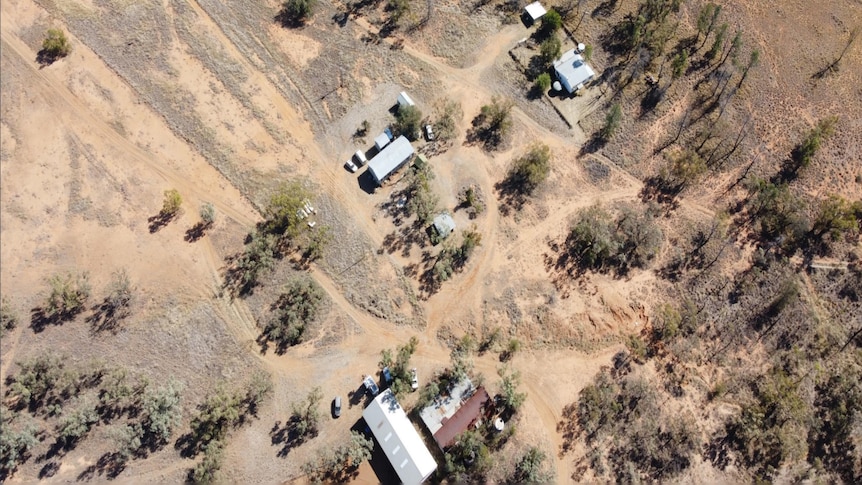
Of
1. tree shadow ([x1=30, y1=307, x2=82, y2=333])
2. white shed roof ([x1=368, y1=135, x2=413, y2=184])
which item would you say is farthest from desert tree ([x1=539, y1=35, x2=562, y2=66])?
tree shadow ([x1=30, y1=307, x2=82, y2=333])

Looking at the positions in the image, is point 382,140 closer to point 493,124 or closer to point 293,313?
point 493,124

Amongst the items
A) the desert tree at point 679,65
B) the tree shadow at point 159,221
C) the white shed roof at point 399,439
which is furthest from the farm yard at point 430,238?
the white shed roof at point 399,439

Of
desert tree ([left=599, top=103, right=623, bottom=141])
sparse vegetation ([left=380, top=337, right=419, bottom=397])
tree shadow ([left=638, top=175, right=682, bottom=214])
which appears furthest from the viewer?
desert tree ([left=599, top=103, right=623, bottom=141])

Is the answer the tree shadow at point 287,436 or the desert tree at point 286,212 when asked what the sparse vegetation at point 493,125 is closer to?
the desert tree at point 286,212

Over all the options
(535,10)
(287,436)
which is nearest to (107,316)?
(287,436)

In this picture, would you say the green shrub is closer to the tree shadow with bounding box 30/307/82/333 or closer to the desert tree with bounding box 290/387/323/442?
the tree shadow with bounding box 30/307/82/333

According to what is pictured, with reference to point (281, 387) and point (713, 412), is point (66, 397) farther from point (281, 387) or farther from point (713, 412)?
point (713, 412)
